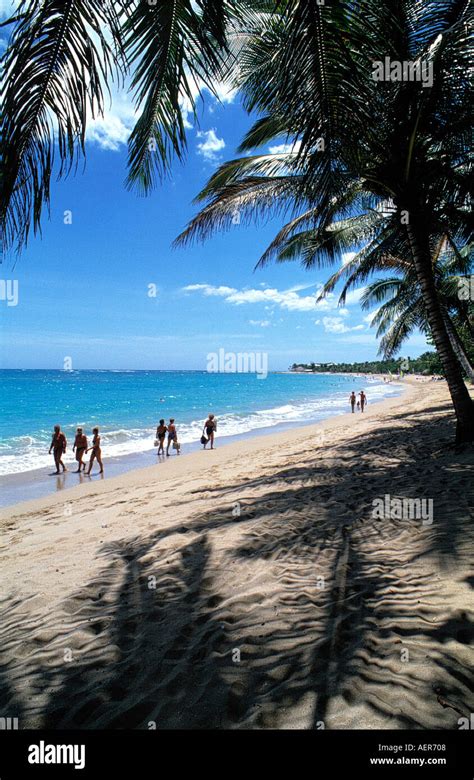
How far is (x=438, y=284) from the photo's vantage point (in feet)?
47.9

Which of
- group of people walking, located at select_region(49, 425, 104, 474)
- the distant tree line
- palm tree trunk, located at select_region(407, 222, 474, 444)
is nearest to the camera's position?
palm tree trunk, located at select_region(407, 222, 474, 444)

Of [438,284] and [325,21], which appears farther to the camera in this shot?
[438,284]

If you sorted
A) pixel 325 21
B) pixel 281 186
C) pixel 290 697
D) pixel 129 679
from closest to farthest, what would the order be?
pixel 290 697 → pixel 129 679 → pixel 325 21 → pixel 281 186

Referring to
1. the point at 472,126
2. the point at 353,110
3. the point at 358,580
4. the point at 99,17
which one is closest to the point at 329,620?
the point at 358,580

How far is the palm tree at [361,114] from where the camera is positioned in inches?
95.8

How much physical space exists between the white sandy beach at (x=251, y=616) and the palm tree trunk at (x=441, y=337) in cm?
127

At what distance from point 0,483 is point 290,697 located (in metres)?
10.8

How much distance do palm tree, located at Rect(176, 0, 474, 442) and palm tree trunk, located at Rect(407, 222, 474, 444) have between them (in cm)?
2

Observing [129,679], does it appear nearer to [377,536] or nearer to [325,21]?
[377,536]

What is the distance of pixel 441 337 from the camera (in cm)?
620

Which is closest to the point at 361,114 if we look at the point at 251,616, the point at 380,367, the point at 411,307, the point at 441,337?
the point at 251,616

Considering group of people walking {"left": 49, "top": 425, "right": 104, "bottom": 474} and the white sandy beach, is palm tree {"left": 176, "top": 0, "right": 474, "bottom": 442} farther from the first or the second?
group of people walking {"left": 49, "top": 425, "right": 104, "bottom": 474}

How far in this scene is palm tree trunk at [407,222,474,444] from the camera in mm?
6184

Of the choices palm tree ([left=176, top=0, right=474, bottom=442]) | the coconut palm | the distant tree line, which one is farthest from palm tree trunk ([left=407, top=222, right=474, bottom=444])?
the distant tree line
